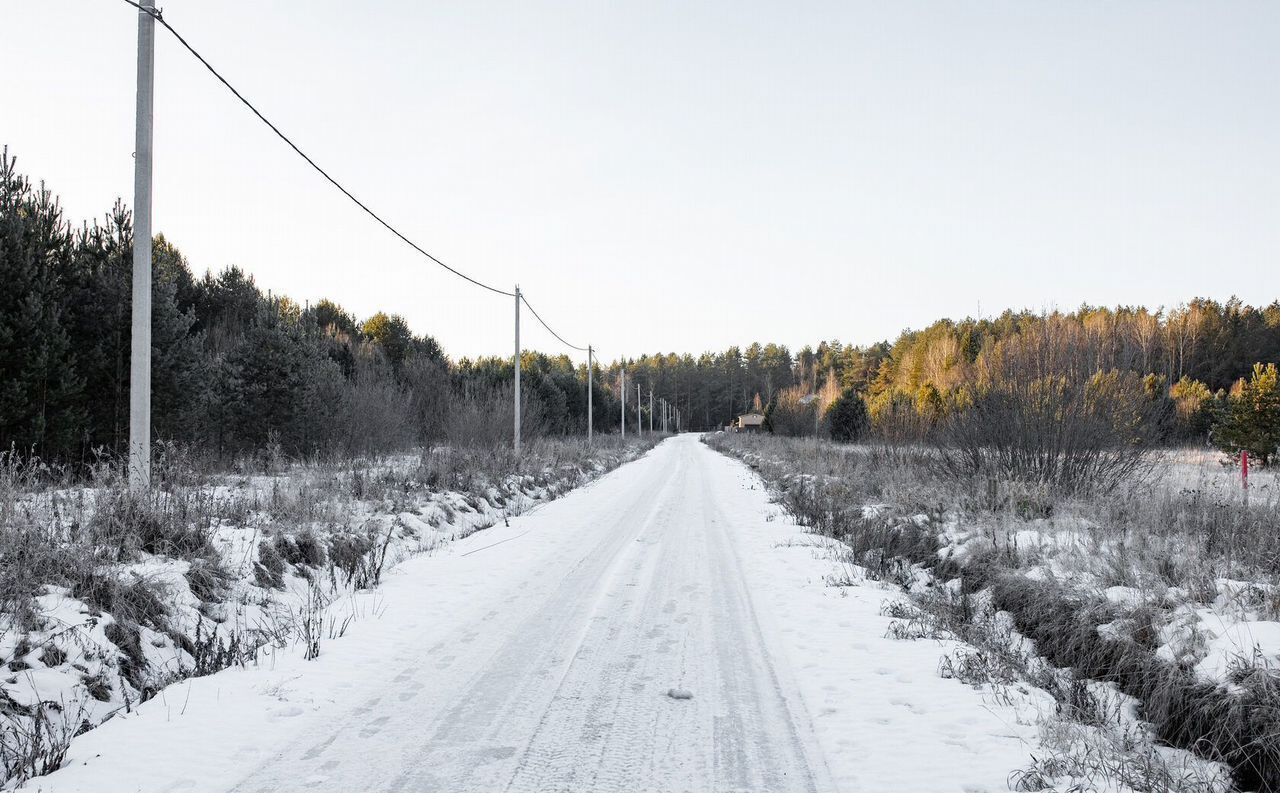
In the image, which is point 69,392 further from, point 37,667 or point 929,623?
point 929,623

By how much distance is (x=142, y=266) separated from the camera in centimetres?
787

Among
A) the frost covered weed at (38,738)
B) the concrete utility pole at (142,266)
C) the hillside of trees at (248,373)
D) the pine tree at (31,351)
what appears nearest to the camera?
the frost covered weed at (38,738)

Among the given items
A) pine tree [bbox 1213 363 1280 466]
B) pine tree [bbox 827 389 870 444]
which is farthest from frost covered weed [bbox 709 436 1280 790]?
pine tree [bbox 827 389 870 444]

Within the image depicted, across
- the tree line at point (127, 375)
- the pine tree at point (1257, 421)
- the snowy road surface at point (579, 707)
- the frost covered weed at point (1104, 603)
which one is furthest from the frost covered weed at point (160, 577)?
the pine tree at point (1257, 421)

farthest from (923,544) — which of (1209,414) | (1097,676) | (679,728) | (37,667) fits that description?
(1209,414)

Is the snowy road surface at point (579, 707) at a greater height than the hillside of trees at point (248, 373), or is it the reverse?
the hillside of trees at point (248, 373)

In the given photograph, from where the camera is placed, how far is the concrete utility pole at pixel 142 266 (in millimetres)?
7656

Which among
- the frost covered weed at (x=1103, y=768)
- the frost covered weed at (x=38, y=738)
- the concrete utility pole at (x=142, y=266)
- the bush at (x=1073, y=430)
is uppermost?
the concrete utility pole at (x=142, y=266)

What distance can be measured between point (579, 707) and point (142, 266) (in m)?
7.27

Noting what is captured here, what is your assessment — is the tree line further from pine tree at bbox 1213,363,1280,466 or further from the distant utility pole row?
pine tree at bbox 1213,363,1280,466

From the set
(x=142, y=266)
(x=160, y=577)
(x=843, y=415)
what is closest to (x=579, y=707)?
(x=160, y=577)

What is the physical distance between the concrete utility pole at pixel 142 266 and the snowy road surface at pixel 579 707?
3344 mm

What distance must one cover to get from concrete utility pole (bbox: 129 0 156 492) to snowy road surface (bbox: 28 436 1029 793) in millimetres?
3344

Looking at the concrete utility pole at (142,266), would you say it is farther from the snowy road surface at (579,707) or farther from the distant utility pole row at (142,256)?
the snowy road surface at (579,707)
